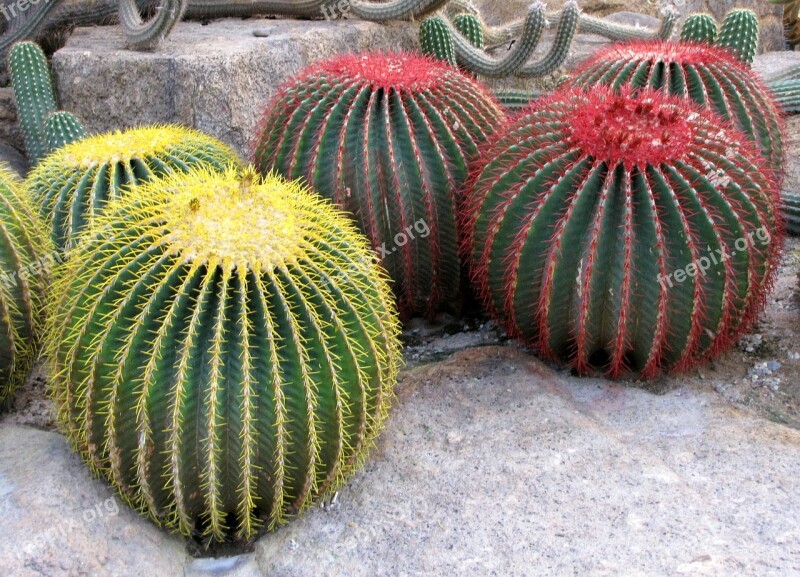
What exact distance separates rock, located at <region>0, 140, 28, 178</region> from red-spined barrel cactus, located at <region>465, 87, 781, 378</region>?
315 centimetres

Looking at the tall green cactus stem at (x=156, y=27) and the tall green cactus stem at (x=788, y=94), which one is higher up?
the tall green cactus stem at (x=156, y=27)

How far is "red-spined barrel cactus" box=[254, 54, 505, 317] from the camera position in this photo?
11.4 feet

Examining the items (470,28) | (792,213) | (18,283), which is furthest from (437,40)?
(18,283)

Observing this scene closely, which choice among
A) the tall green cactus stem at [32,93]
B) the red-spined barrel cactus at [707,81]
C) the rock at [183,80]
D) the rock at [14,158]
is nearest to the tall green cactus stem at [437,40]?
the rock at [183,80]

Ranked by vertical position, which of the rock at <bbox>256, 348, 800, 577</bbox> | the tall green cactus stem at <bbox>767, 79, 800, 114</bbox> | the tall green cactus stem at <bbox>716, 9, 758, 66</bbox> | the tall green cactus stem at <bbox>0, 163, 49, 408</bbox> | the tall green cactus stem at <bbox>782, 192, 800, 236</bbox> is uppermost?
the tall green cactus stem at <bbox>716, 9, 758, 66</bbox>

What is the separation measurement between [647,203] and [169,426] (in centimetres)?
176

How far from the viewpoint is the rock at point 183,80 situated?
15.9 feet

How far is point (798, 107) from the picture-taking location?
20.9ft

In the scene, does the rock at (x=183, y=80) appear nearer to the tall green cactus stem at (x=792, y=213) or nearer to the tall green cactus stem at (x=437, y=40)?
the tall green cactus stem at (x=437, y=40)

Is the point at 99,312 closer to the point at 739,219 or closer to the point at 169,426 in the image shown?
the point at 169,426

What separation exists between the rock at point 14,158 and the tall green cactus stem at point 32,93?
0.23 meters

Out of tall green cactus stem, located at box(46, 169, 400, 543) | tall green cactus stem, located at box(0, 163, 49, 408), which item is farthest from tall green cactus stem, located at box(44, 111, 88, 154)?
tall green cactus stem, located at box(46, 169, 400, 543)

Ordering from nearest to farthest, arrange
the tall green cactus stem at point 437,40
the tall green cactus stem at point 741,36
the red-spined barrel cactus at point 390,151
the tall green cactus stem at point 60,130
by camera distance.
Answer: the red-spined barrel cactus at point 390,151
the tall green cactus stem at point 60,130
the tall green cactus stem at point 741,36
the tall green cactus stem at point 437,40

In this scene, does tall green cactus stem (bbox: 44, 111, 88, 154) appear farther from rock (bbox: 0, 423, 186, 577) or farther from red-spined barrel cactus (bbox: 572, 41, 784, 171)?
red-spined barrel cactus (bbox: 572, 41, 784, 171)
